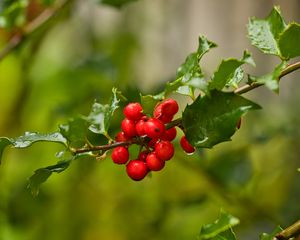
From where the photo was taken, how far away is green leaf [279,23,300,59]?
1.64ft

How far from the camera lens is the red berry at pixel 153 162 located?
493 mm

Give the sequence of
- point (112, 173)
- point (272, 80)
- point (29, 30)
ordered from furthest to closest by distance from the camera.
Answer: point (112, 173), point (29, 30), point (272, 80)

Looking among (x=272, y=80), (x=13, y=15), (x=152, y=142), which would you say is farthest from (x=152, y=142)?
(x=13, y=15)

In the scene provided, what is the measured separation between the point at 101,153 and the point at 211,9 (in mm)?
2213

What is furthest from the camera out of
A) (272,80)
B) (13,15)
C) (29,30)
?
(29,30)

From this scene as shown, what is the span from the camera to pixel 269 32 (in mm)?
536

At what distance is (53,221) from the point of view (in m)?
1.24

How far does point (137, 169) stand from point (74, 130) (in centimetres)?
6

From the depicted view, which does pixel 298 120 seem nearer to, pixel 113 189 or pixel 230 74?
pixel 113 189

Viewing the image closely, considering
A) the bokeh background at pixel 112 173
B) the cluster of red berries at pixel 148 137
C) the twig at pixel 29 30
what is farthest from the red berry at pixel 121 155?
the twig at pixel 29 30

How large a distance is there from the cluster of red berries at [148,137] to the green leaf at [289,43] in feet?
0.32

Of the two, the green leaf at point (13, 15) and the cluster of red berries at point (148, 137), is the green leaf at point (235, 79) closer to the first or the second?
the cluster of red berries at point (148, 137)

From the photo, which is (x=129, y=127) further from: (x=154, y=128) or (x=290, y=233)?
(x=290, y=233)

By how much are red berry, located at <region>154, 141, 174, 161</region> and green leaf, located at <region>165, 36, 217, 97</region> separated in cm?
4
